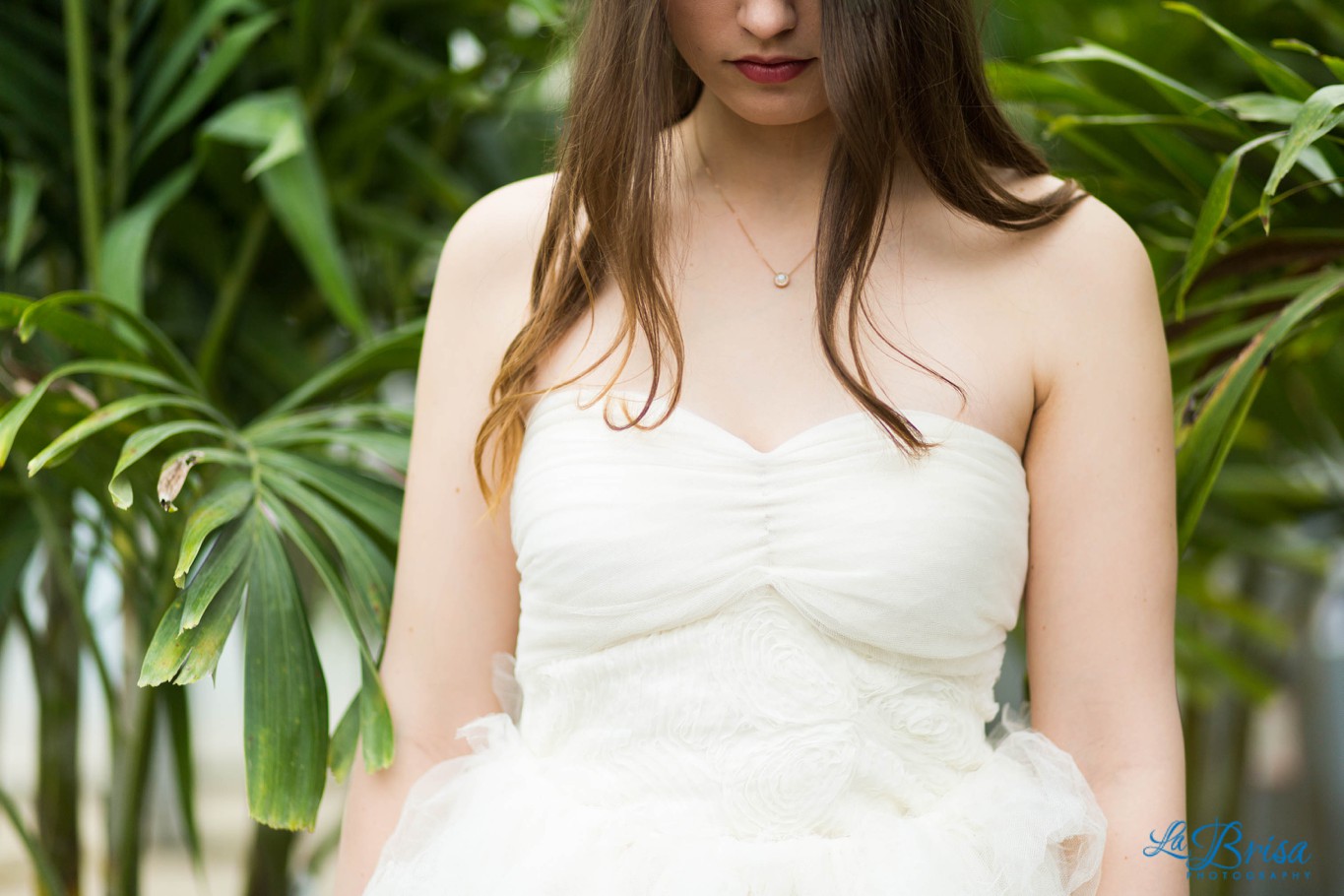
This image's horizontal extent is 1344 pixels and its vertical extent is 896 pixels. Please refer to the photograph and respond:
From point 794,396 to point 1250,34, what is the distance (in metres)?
1.08

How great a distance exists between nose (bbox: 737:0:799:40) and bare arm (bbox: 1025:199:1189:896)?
10.6 inches

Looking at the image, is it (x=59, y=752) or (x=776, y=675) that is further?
(x=59, y=752)

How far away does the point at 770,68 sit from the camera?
86 centimetres

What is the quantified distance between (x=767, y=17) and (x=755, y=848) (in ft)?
1.82

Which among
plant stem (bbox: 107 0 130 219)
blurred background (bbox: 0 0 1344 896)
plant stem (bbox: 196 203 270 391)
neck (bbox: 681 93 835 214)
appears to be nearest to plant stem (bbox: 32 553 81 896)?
blurred background (bbox: 0 0 1344 896)

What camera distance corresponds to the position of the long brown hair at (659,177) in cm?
88

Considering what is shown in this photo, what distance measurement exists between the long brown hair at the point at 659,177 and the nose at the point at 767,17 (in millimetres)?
71

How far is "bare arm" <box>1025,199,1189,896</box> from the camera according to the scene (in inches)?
33.8

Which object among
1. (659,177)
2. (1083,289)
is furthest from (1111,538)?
(659,177)

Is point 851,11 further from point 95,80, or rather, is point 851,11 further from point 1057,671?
point 95,80

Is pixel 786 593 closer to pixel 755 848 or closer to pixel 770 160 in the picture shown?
pixel 755 848

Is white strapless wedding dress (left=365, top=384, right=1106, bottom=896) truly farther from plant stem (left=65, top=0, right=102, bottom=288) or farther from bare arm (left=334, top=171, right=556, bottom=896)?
plant stem (left=65, top=0, right=102, bottom=288)

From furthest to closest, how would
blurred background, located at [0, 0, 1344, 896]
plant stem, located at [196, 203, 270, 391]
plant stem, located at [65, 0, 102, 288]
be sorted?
plant stem, located at [196, 203, 270, 391]
plant stem, located at [65, 0, 102, 288]
blurred background, located at [0, 0, 1344, 896]

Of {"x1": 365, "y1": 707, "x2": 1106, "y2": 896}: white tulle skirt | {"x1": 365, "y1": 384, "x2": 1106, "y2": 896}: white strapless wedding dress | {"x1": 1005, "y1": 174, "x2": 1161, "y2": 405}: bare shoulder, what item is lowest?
{"x1": 365, "y1": 707, "x2": 1106, "y2": 896}: white tulle skirt
